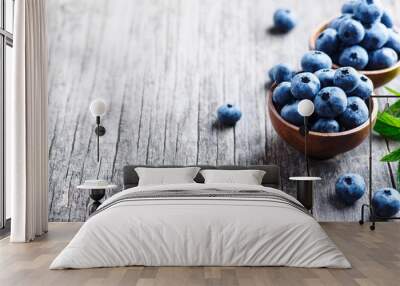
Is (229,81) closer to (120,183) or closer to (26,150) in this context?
(120,183)

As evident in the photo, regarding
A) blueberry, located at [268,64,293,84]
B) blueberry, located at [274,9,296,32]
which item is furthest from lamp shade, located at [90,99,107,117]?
blueberry, located at [274,9,296,32]

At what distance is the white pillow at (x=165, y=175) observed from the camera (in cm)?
561

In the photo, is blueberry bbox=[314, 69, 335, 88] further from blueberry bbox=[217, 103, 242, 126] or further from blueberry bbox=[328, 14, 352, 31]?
blueberry bbox=[217, 103, 242, 126]

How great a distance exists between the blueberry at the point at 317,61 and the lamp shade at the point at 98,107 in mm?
2187

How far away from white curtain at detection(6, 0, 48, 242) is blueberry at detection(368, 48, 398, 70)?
3.38 meters

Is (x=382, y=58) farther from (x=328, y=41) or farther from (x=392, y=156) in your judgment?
(x=392, y=156)

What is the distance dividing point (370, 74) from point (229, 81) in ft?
4.97

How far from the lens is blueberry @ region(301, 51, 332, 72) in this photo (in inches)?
231

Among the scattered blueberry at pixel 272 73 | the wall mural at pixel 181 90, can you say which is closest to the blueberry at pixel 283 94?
the wall mural at pixel 181 90

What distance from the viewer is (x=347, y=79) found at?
5.55 metres

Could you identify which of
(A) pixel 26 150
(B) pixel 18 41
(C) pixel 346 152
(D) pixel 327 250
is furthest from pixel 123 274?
(C) pixel 346 152

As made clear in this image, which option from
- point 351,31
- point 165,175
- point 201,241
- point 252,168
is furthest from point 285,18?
point 201,241

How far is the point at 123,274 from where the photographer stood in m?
3.53

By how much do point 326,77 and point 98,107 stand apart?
93.8 inches
